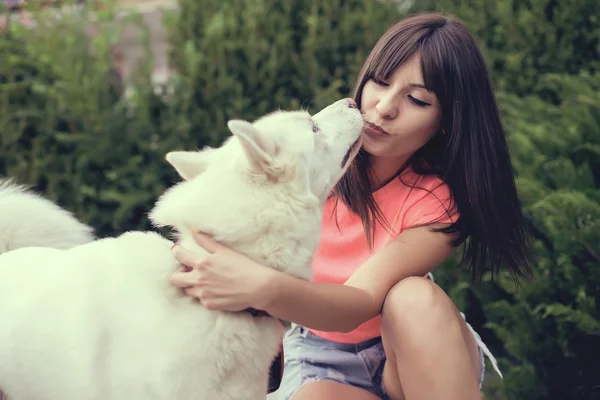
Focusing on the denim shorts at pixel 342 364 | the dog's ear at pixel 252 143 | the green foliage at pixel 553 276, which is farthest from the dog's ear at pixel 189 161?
the green foliage at pixel 553 276

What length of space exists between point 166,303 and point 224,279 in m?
0.20

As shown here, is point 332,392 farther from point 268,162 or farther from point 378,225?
point 268,162

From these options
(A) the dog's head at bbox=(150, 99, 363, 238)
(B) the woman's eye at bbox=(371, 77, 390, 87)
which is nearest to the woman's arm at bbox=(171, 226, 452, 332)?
(A) the dog's head at bbox=(150, 99, 363, 238)

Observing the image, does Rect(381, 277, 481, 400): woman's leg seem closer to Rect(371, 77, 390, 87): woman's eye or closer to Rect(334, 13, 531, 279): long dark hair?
Rect(334, 13, 531, 279): long dark hair

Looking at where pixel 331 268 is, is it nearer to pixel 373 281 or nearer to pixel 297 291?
pixel 373 281

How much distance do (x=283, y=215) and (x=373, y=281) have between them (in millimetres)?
531

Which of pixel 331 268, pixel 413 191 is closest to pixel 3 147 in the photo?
pixel 331 268

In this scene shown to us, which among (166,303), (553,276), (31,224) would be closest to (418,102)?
(553,276)

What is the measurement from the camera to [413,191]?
264 cm

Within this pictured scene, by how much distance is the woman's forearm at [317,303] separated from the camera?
198cm

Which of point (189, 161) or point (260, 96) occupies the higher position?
point (189, 161)

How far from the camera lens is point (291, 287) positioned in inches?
78.7

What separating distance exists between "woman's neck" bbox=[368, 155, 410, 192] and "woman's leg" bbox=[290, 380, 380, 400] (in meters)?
0.83

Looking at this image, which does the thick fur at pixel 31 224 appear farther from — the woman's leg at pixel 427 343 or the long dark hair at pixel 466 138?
the woman's leg at pixel 427 343
